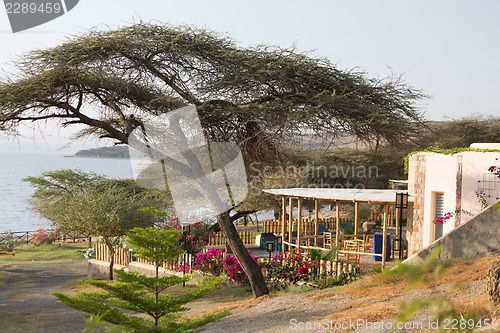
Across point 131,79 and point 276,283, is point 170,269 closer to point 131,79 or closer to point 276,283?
point 276,283

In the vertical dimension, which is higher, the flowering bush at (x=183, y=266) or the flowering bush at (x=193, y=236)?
the flowering bush at (x=193, y=236)

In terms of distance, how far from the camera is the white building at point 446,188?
10.6 meters

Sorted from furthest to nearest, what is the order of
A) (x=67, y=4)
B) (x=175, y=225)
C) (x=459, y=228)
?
(x=175, y=225), (x=459, y=228), (x=67, y=4)

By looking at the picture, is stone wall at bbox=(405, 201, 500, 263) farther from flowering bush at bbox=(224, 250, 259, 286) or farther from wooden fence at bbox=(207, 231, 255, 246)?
wooden fence at bbox=(207, 231, 255, 246)

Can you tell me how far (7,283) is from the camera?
52.9 ft

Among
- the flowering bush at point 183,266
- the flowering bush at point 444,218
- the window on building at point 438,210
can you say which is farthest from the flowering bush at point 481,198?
the flowering bush at point 183,266

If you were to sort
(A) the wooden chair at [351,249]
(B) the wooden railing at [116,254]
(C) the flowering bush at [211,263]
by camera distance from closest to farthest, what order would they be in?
(A) the wooden chair at [351,249] < (C) the flowering bush at [211,263] < (B) the wooden railing at [116,254]

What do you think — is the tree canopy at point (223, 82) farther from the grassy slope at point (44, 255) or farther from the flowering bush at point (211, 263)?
the grassy slope at point (44, 255)

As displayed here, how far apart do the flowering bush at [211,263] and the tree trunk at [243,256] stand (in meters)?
2.99

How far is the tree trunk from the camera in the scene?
11.0 metres

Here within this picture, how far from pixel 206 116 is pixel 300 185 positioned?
56.8 feet

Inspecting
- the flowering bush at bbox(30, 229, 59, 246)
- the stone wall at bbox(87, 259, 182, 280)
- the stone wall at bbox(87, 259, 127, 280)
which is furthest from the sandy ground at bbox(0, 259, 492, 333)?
the flowering bush at bbox(30, 229, 59, 246)

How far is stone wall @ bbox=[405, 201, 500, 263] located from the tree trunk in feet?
12.0

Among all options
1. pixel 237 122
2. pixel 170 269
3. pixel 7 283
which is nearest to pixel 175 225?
pixel 170 269
